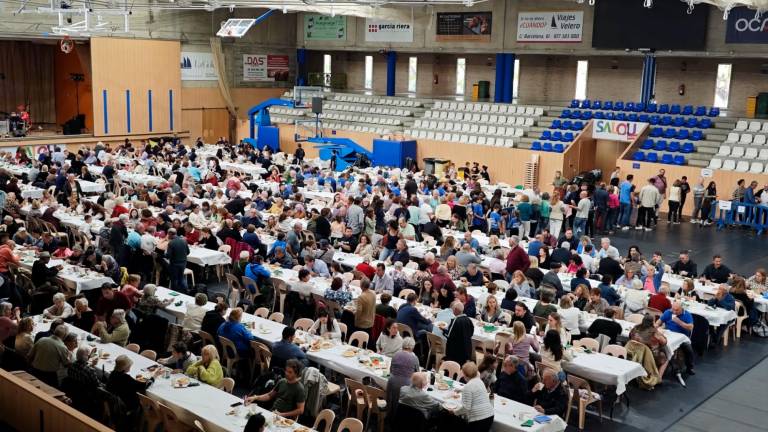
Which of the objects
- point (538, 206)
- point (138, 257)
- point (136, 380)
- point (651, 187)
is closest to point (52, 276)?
point (138, 257)

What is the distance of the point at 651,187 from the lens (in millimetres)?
20766

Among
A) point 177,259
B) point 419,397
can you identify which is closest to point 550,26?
point 177,259

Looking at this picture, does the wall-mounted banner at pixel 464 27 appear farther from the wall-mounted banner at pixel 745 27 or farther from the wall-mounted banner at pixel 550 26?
the wall-mounted banner at pixel 745 27

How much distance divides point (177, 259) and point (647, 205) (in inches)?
507

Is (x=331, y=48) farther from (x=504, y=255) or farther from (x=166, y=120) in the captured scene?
(x=504, y=255)

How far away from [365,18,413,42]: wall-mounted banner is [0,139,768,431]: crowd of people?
1216cm

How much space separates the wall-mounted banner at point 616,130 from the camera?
25.2 metres

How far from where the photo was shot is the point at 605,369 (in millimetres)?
9633

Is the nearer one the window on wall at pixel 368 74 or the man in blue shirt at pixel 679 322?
the man in blue shirt at pixel 679 322

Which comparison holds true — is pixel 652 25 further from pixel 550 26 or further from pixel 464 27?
pixel 464 27

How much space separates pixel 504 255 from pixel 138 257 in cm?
655

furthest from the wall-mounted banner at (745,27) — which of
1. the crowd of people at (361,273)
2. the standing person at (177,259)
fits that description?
the standing person at (177,259)

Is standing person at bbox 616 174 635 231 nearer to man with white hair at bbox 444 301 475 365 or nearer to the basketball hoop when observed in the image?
man with white hair at bbox 444 301 475 365

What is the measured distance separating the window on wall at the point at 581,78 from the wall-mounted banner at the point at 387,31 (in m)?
6.96
